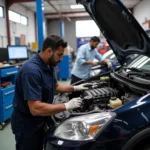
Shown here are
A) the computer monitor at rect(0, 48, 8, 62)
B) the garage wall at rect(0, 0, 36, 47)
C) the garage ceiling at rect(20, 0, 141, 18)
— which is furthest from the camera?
the garage ceiling at rect(20, 0, 141, 18)

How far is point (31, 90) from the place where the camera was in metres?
1.49

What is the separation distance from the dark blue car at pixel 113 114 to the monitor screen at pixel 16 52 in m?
3.08

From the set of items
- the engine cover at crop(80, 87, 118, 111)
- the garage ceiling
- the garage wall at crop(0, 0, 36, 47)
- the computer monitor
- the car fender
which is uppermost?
the garage ceiling

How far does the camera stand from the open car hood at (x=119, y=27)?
60.6 inches

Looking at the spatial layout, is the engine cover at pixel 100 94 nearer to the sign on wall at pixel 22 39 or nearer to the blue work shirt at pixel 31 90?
the blue work shirt at pixel 31 90

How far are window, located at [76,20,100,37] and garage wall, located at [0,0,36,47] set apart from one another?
3.72m

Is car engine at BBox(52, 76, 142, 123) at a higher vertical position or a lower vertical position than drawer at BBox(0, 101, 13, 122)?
higher

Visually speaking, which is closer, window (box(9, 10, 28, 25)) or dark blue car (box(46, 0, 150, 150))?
dark blue car (box(46, 0, 150, 150))

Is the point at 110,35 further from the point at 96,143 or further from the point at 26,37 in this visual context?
the point at 26,37

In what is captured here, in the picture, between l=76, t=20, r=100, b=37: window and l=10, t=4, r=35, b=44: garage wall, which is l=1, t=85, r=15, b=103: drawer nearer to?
l=10, t=4, r=35, b=44: garage wall

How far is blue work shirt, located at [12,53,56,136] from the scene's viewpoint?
Result: 1.51 m

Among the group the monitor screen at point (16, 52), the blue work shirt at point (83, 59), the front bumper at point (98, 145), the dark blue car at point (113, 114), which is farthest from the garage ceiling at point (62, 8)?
the front bumper at point (98, 145)

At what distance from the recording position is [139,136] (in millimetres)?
1242

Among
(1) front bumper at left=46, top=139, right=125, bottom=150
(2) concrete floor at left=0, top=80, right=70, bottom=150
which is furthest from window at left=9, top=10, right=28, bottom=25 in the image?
(1) front bumper at left=46, top=139, right=125, bottom=150
